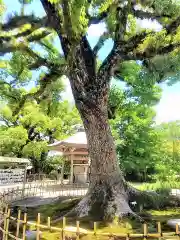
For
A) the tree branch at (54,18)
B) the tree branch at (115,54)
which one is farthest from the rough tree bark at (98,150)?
the tree branch at (54,18)

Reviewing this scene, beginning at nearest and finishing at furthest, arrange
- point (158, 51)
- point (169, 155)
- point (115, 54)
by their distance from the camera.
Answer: point (158, 51)
point (115, 54)
point (169, 155)

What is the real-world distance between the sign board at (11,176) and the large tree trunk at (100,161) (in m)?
4.62

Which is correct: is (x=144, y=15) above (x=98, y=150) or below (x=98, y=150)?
above

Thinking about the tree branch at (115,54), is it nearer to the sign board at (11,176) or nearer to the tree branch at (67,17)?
the tree branch at (67,17)

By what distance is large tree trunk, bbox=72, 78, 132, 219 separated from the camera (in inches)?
367

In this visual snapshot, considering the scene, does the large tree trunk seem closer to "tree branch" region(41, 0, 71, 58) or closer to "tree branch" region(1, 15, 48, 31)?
"tree branch" region(41, 0, 71, 58)

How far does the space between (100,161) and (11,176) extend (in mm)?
5267

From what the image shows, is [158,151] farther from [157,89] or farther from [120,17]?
[120,17]

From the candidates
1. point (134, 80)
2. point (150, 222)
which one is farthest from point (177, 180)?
point (150, 222)

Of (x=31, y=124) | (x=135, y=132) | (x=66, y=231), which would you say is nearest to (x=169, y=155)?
(x=135, y=132)

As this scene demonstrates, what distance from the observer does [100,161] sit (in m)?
9.62

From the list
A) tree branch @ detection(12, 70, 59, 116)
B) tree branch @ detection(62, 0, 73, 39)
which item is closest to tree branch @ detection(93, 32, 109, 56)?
tree branch @ detection(12, 70, 59, 116)

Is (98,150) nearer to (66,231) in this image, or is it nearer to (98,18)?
(98,18)

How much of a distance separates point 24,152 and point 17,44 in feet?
45.8
